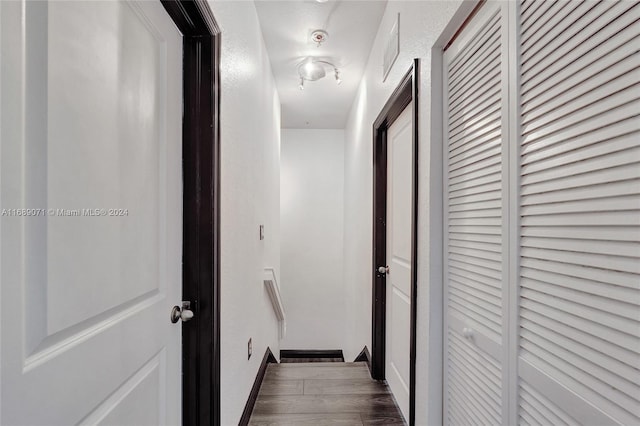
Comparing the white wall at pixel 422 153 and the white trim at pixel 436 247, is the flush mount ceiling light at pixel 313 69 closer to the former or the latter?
the white wall at pixel 422 153

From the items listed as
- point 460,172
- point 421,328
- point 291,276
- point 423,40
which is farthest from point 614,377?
point 291,276

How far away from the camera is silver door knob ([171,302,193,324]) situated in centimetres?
118

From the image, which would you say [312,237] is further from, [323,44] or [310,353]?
[323,44]

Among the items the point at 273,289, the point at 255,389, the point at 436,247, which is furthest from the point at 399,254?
the point at 255,389

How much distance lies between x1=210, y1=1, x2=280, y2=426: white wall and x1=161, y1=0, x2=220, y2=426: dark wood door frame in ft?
0.59

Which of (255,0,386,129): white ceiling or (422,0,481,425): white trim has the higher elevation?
(255,0,386,129): white ceiling

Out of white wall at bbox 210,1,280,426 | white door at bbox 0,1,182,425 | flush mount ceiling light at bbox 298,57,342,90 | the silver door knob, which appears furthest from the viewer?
flush mount ceiling light at bbox 298,57,342,90

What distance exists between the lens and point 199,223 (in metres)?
1.28

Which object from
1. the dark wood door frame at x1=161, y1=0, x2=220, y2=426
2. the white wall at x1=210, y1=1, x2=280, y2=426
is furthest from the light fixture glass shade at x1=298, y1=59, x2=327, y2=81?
the dark wood door frame at x1=161, y1=0, x2=220, y2=426

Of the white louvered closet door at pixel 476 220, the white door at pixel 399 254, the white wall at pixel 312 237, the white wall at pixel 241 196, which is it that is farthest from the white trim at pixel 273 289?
the white louvered closet door at pixel 476 220

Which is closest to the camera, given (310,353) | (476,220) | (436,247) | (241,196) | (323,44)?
(476,220)

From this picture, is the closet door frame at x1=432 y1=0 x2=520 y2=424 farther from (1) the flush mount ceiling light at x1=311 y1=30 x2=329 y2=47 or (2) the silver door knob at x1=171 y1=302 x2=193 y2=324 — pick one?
(1) the flush mount ceiling light at x1=311 y1=30 x2=329 y2=47

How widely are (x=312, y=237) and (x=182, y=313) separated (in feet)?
12.0

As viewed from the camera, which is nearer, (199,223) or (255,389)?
(199,223)
